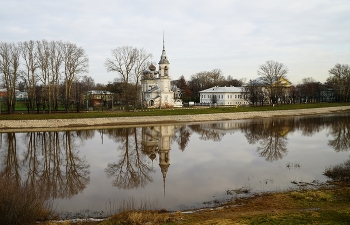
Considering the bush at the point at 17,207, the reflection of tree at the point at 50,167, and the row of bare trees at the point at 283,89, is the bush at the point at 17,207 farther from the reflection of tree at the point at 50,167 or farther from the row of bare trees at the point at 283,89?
the row of bare trees at the point at 283,89

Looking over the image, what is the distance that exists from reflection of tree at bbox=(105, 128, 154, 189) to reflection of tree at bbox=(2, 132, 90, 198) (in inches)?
60.2


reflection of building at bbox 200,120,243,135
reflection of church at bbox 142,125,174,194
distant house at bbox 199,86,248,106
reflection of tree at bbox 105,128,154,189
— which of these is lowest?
reflection of tree at bbox 105,128,154,189

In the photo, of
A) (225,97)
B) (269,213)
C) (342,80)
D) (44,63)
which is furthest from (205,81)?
(269,213)

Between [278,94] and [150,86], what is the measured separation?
28.7m

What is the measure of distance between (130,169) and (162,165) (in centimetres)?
200

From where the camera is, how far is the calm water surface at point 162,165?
12836 millimetres

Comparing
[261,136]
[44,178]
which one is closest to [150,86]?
[261,136]

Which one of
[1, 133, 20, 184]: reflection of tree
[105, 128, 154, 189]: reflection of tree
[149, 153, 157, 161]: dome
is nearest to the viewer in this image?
[105, 128, 154, 189]: reflection of tree

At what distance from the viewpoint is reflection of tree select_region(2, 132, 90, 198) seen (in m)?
14.2

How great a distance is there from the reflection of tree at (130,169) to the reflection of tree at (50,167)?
5.02 ft

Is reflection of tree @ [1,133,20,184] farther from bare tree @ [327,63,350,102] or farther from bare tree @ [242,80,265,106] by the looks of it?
bare tree @ [327,63,350,102]

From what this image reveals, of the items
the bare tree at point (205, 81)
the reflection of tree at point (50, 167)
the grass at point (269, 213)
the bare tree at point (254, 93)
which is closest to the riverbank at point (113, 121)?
the reflection of tree at point (50, 167)

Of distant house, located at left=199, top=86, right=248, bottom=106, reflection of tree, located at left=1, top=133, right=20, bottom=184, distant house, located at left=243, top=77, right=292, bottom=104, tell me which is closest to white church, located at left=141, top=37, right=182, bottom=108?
distant house, located at left=199, top=86, right=248, bottom=106

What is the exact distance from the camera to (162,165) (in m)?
18.5
